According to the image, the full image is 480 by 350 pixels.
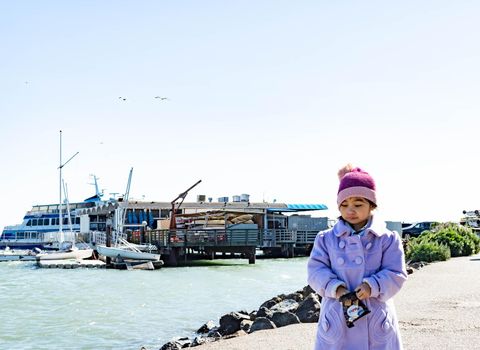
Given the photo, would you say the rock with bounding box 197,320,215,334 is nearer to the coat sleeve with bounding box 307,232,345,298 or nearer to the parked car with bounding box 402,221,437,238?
the coat sleeve with bounding box 307,232,345,298

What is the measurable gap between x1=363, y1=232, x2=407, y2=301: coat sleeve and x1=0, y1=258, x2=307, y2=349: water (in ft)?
29.6

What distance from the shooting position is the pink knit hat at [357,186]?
13.3ft

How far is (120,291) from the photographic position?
25.1 metres

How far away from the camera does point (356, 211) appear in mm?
4070

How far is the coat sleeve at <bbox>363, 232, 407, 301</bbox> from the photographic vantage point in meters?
3.85

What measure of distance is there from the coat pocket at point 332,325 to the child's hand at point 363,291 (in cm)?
16

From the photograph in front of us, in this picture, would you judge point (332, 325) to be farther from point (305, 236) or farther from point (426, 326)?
point (305, 236)

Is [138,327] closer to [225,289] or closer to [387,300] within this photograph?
[225,289]

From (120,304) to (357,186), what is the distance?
17515 millimetres

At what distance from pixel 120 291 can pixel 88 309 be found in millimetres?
5581

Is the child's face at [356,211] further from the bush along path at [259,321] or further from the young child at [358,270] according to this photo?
the bush along path at [259,321]

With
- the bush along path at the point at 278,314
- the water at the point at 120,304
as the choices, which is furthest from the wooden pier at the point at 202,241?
the bush along path at the point at 278,314

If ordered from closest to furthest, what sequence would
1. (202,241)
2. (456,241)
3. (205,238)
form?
(456,241), (202,241), (205,238)

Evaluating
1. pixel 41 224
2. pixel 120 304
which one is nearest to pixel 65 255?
pixel 120 304
